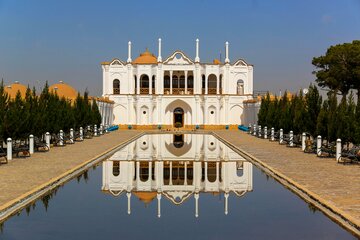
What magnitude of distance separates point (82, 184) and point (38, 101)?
50.6 ft

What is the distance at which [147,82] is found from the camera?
74.1 m

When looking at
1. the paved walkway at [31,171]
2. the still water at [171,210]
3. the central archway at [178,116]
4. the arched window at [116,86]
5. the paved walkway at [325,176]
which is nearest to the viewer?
the still water at [171,210]

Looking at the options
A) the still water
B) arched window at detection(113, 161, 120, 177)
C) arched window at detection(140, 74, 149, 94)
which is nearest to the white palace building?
arched window at detection(140, 74, 149, 94)

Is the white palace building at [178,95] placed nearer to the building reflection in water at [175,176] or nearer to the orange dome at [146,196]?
the building reflection in water at [175,176]

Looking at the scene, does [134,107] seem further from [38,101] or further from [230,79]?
[38,101]

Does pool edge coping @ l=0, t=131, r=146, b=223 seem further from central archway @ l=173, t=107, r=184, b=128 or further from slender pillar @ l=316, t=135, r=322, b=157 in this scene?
central archway @ l=173, t=107, r=184, b=128

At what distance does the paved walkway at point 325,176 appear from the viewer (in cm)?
1196

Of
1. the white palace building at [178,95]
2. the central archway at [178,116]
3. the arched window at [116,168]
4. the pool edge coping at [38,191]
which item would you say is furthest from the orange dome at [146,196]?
the central archway at [178,116]

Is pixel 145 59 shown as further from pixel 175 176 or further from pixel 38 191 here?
pixel 38 191

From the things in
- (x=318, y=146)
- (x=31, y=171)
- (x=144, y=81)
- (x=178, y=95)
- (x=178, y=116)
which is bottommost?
(x=31, y=171)

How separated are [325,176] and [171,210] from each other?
7.02 metres

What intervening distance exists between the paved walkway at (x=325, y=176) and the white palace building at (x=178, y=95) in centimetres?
4378

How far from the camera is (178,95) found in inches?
2712

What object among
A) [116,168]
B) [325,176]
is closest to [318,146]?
[325,176]
